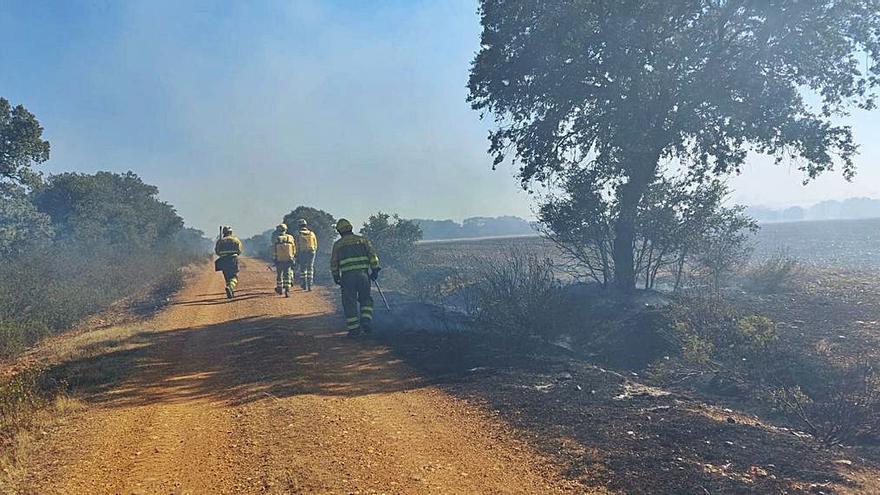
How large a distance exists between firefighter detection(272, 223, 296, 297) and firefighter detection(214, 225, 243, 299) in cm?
105

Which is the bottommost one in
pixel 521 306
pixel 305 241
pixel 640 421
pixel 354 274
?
pixel 640 421

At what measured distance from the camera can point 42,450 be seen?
16.8ft

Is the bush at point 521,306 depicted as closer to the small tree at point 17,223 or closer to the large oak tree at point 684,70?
the large oak tree at point 684,70

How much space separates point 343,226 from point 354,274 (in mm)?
1027

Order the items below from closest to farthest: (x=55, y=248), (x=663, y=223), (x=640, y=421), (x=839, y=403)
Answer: (x=640, y=421) < (x=839, y=403) < (x=663, y=223) < (x=55, y=248)

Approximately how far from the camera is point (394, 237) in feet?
80.0

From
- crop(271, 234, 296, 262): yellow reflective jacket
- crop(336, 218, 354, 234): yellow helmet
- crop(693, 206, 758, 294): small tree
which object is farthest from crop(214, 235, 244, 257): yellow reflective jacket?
crop(693, 206, 758, 294): small tree

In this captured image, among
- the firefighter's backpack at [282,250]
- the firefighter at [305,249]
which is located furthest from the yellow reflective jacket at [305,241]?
the firefighter's backpack at [282,250]

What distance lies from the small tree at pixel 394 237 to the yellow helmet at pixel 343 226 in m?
13.0

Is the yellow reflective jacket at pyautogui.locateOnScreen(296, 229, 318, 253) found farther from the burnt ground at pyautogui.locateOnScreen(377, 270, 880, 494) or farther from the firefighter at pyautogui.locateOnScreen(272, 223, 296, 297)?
the burnt ground at pyautogui.locateOnScreen(377, 270, 880, 494)

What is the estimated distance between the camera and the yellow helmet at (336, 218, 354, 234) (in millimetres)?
10507

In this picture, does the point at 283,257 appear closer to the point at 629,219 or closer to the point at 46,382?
the point at 46,382

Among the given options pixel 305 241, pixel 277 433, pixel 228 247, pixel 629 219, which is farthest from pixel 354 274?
pixel 305 241

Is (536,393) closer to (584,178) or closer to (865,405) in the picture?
(865,405)
